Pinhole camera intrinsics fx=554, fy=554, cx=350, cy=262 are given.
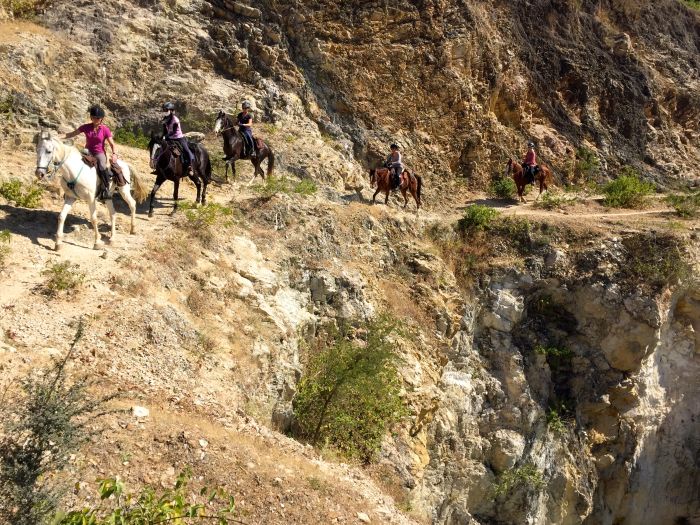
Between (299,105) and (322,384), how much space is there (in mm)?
12034

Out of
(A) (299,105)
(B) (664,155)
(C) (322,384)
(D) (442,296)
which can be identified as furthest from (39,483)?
(B) (664,155)

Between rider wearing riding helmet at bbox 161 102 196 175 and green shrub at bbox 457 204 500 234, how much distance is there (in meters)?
8.57

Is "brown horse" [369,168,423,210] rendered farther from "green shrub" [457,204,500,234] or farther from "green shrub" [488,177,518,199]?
"green shrub" [488,177,518,199]

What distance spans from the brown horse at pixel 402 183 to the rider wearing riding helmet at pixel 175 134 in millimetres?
6265

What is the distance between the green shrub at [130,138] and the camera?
51.6ft

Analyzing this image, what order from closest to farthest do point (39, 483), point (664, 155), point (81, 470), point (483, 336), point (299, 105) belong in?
1. point (39, 483)
2. point (81, 470)
3. point (483, 336)
4. point (299, 105)
5. point (664, 155)

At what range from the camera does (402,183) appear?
684 inches

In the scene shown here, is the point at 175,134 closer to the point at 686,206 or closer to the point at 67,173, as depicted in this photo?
the point at 67,173

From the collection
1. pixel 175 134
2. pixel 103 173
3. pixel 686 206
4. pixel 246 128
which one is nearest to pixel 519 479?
pixel 246 128

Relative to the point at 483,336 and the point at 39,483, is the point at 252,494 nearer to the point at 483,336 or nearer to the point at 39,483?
the point at 39,483

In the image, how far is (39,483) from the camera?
498cm

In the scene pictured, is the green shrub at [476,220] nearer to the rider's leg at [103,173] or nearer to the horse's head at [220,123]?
the horse's head at [220,123]

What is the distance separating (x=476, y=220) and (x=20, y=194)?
12.2m

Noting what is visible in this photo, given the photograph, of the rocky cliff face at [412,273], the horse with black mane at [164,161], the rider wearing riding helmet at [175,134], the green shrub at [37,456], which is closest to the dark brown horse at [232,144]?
the rocky cliff face at [412,273]
